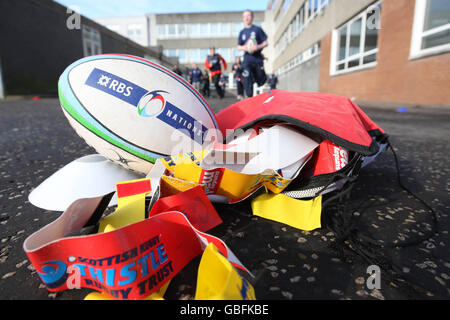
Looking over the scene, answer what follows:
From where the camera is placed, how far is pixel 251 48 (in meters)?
6.28

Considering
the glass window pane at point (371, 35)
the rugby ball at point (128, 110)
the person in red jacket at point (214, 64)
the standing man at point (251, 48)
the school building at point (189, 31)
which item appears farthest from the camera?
the school building at point (189, 31)

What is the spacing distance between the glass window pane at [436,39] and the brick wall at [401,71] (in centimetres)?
28

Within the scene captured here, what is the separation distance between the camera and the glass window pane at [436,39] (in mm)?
5715

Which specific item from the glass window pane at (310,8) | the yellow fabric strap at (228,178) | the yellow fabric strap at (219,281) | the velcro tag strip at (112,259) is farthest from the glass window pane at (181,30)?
the yellow fabric strap at (219,281)

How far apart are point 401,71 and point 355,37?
3.54 m

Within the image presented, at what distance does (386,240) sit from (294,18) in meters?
22.8

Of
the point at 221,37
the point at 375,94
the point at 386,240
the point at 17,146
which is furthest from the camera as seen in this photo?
the point at 221,37

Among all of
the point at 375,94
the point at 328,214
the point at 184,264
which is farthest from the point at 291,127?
the point at 375,94

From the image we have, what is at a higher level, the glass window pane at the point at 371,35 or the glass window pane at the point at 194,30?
the glass window pane at the point at 194,30

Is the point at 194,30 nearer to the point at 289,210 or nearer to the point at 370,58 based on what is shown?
the point at 370,58

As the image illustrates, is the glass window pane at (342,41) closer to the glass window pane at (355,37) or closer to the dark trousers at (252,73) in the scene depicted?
the glass window pane at (355,37)

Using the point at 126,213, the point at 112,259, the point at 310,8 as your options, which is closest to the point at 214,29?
the point at 310,8

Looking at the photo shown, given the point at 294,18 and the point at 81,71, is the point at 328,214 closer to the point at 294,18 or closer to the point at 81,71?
the point at 81,71

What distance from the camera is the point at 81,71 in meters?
1.33
